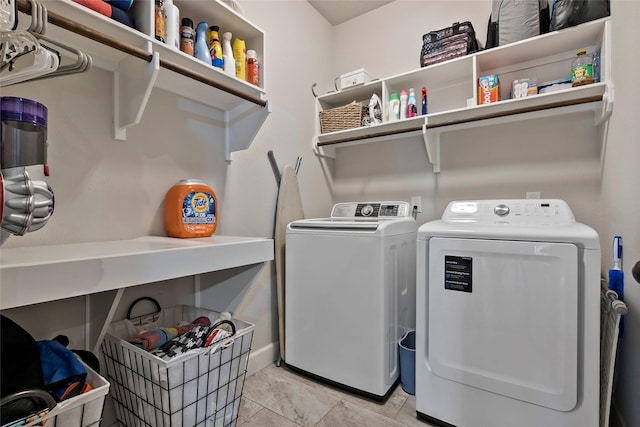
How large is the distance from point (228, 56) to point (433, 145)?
1480 mm

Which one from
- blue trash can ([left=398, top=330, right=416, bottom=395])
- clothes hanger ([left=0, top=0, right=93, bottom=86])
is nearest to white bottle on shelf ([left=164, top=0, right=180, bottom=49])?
clothes hanger ([left=0, top=0, right=93, bottom=86])

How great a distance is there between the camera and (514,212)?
1.61 m

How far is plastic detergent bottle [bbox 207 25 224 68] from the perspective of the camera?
1.49 meters

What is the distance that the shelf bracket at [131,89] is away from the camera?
4.03ft

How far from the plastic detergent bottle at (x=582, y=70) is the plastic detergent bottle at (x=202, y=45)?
6.27 ft

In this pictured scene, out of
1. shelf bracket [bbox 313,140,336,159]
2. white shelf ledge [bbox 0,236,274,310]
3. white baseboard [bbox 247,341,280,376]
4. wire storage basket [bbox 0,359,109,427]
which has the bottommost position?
white baseboard [bbox 247,341,280,376]

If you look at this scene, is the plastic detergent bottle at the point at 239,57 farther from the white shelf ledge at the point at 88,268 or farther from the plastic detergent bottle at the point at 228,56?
the white shelf ledge at the point at 88,268

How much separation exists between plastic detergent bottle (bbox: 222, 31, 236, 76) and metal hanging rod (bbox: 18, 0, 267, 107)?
0.12 metres

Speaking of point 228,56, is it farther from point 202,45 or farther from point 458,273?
point 458,273

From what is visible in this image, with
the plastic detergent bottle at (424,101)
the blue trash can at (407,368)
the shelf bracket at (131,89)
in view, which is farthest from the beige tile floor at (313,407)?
the plastic detergent bottle at (424,101)

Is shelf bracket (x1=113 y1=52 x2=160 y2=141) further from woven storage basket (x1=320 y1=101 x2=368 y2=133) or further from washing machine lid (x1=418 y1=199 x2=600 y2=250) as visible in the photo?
woven storage basket (x1=320 y1=101 x2=368 y2=133)

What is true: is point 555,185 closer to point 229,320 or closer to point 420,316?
point 420,316

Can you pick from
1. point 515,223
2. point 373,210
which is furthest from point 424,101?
point 515,223

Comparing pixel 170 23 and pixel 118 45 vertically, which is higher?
pixel 170 23
